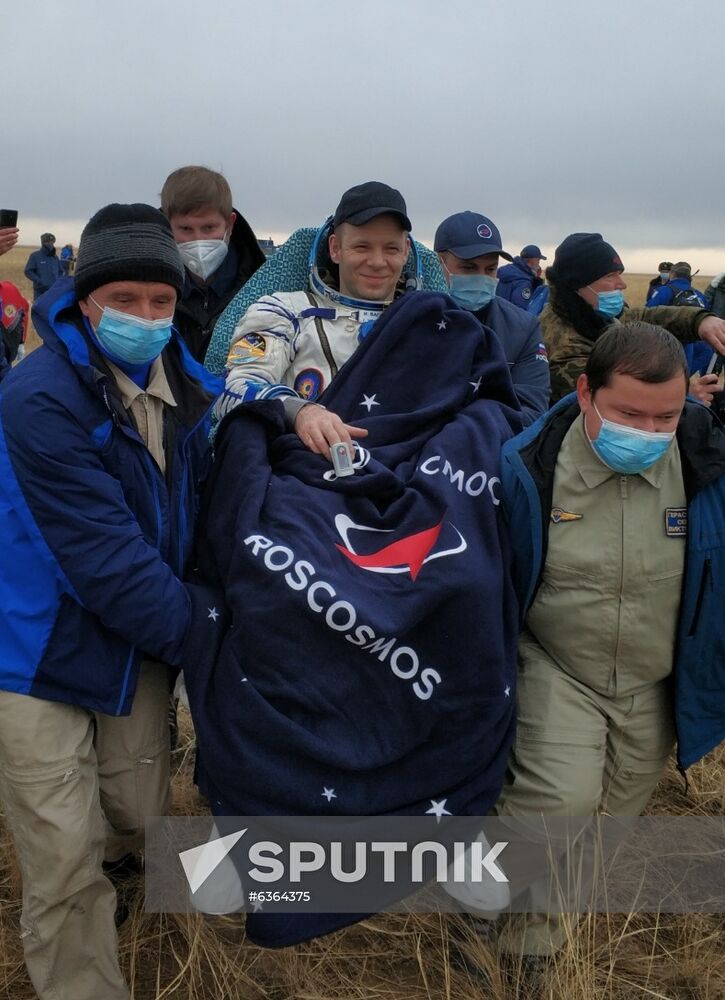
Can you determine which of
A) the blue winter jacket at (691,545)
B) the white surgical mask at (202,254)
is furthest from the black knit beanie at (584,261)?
the blue winter jacket at (691,545)

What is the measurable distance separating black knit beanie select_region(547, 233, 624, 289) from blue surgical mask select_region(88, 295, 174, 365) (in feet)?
8.18

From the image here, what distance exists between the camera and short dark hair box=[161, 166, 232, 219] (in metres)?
3.64

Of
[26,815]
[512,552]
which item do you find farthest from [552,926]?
[26,815]

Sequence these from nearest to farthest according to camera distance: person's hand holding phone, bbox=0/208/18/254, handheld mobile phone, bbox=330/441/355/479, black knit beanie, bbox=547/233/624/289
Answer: handheld mobile phone, bbox=330/441/355/479 < black knit beanie, bbox=547/233/624/289 < person's hand holding phone, bbox=0/208/18/254

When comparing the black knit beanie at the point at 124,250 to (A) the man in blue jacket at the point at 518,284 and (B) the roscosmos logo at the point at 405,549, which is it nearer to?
(B) the roscosmos logo at the point at 405,549

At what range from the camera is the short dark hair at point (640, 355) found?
94.4 inches

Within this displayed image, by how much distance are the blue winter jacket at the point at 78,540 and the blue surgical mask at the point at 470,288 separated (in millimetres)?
1808

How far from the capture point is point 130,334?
7.70 ft

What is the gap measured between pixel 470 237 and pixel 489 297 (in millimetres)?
267

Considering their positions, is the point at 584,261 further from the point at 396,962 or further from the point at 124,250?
the point at 396,962

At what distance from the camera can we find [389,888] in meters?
2.38

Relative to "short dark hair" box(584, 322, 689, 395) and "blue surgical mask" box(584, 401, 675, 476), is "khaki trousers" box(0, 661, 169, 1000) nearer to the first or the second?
"blue surgical mask" box(584, 401, 675, 476)

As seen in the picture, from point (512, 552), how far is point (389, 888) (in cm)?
100

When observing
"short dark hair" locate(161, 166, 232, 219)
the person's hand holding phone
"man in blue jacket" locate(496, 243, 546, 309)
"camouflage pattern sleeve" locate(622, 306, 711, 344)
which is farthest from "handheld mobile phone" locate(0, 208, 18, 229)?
"man in blue jacket" locate(496, 243, 546, 309)
